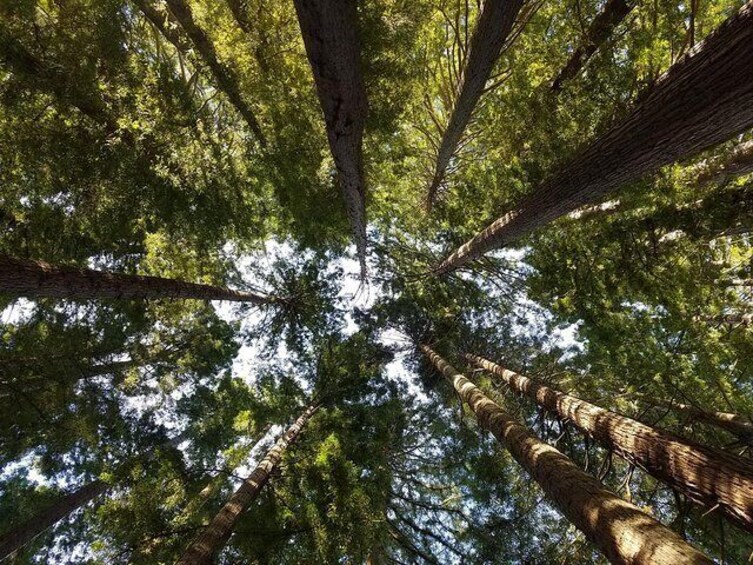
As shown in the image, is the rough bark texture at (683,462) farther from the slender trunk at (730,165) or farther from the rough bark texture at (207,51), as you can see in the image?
the rough bark texture at (207,51)

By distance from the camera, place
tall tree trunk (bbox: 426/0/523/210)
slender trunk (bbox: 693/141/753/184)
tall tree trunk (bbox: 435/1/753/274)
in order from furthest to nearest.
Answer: slender trunk (bbox: 693/141/753/184) → tall tree trunk (bbox: 426/0/523/210) → tall tree trunk (bbox: 435/1/753/274)

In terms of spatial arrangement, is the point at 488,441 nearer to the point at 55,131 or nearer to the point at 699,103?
the point at 699,103

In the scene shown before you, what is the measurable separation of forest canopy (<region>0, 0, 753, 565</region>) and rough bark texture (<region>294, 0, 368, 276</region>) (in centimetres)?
4

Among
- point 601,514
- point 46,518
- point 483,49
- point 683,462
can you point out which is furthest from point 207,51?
point 46,518

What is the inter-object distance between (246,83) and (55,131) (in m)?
3.29

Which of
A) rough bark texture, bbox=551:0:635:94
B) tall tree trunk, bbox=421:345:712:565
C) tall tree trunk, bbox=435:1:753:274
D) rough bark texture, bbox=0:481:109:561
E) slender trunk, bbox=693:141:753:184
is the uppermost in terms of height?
rough bark texture, bbox=551:0:635:94

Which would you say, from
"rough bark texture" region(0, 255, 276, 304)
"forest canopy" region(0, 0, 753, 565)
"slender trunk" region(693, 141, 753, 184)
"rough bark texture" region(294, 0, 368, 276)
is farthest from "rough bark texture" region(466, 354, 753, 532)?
"rough bark texture" region(0, 255, 276, 304)

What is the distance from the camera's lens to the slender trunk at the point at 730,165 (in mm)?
6259

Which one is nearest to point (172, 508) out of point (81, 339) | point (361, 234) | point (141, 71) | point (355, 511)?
point (355, 511)

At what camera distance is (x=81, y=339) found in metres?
8.41

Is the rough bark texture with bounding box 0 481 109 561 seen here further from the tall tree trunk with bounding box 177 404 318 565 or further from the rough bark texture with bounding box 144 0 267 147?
the rough bark texture with bounding box 144 0 267 147

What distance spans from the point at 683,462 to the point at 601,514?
972 millimetres

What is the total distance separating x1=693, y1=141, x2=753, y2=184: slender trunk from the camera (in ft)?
20.5

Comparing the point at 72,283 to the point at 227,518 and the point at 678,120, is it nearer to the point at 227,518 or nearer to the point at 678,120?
the point at 227,518
